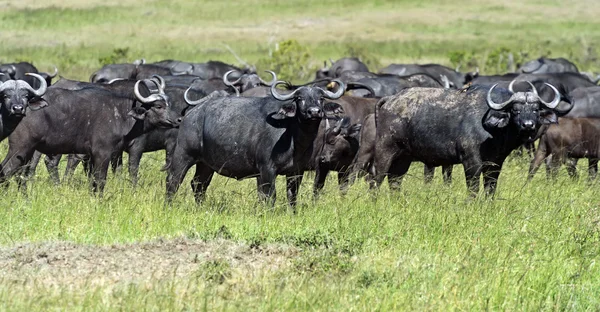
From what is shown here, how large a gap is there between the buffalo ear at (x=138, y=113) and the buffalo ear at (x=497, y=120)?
4545mm

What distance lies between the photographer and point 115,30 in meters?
68.2

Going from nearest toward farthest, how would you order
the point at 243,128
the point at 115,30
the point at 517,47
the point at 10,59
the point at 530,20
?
the point at 243,128
the point at 10,59
the point at 517,47
the point at 115,30
the point at 530,20

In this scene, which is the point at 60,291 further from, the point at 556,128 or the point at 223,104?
the point at 556,128

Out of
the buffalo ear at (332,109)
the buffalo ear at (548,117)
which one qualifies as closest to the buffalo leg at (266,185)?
the buffalo ear at (332,109)

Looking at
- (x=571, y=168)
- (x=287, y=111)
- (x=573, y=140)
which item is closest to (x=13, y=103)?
(x=287, y=111)

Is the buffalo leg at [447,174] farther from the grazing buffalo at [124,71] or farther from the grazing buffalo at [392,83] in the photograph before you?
the grazing buffalo at [124,71]

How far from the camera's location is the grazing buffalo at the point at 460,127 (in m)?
11.2

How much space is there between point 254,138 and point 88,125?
8.80 ft

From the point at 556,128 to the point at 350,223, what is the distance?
7230 millimetres

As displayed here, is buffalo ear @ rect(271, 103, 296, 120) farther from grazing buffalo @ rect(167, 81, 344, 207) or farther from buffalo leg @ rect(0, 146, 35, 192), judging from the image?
buffalo leg @ rect(0, 146, 35, 192)

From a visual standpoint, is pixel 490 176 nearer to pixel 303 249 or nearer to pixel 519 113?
pixel 519 113

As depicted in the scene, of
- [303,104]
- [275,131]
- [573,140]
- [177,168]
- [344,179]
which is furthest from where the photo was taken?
[573,140]

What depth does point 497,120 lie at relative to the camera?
11133 millimetres

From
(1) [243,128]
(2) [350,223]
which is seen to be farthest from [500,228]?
(1) [243,128]
